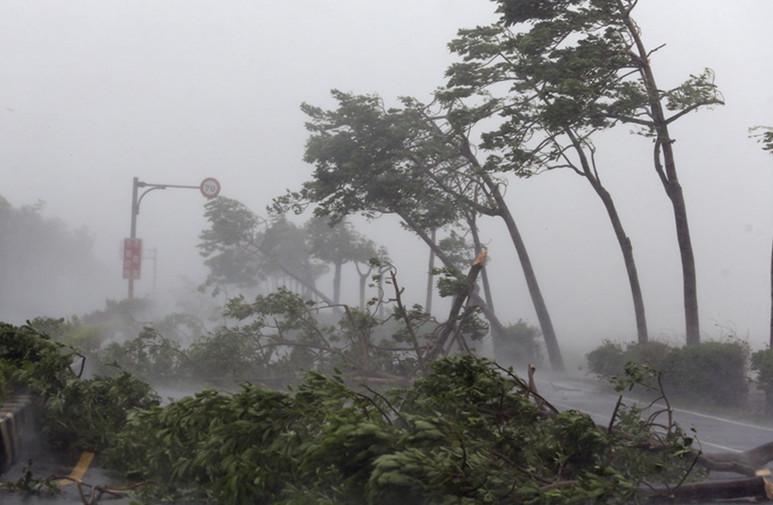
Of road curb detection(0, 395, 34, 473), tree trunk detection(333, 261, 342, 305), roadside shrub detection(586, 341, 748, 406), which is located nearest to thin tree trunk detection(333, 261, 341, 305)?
tree trunk detection(333, 261, 342, 305)

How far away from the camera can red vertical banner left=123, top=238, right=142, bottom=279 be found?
1094 inches

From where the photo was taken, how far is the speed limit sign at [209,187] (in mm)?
24875

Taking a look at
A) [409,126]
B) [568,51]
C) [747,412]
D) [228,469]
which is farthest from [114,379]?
[409,126]

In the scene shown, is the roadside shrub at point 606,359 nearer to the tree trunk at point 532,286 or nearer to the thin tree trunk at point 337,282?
the tree trunk at point 532,286

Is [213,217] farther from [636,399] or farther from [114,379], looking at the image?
[114,379]

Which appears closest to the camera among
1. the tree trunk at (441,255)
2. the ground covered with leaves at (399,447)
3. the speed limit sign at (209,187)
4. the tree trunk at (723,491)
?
the ground covered with leaves at (399,447)

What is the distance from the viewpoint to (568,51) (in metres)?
17.8

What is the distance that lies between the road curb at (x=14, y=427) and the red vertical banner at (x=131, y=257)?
17688 mm

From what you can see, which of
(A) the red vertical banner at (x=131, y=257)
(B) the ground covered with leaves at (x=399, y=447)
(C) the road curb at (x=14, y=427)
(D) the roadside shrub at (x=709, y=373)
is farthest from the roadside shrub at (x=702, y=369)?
(A) the red vertical banner at (x=131, y=257)

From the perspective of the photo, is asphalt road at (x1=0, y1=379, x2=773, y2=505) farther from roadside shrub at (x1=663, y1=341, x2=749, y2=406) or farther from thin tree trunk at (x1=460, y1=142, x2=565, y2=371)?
thin tree trunk at (x1=460, y1=142, x2=565, y2=371)

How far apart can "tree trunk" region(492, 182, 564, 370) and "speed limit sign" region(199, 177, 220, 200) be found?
7.42 m

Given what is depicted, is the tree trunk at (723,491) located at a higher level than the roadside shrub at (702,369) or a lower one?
lower

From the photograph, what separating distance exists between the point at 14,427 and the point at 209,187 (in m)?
16.0

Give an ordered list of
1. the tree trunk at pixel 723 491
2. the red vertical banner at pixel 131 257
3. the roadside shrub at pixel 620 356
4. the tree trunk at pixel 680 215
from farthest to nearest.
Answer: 1. the red vertical banner at pixel 131 257
2. the tree trunk at pixel 680 215
3. the roadside shrub at pixel 620 356
4. the tree trunk at pixel 723 491
